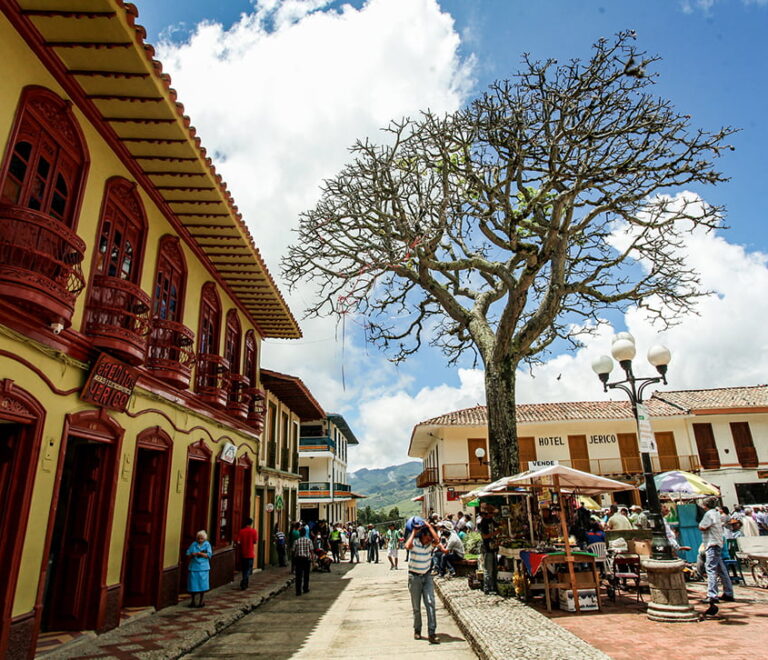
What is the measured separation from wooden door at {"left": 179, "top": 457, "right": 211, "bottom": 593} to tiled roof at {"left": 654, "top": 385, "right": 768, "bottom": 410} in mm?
24932

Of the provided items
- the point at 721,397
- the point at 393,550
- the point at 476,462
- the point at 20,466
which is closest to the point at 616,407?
the point at 721,397

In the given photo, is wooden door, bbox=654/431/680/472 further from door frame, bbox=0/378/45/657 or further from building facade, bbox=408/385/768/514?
door frame, bbox=0/378/45/657

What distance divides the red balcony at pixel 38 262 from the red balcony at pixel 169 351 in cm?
237

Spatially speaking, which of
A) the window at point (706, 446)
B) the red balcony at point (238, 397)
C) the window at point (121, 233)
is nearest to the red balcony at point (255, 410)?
the red balcony at point (238, 397)

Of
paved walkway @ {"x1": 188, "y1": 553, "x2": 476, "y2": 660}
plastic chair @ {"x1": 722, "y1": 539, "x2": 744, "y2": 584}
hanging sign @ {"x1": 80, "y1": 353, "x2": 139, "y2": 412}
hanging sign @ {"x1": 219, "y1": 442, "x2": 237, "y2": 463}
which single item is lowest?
paved walkway @ {"x1": 188, "y1": 553, "x2": 476, "y2": 660}

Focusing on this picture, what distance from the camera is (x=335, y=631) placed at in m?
7.52

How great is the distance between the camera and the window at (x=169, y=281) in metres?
9.01

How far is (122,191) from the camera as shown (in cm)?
767

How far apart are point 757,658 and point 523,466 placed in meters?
24.3

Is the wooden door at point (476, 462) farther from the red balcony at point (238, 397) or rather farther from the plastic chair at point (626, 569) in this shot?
the plastic chair at point (626, 569)

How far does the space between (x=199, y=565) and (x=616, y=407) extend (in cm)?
2727

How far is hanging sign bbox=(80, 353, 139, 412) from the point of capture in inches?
261

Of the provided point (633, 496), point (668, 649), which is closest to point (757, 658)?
point (668, 649)

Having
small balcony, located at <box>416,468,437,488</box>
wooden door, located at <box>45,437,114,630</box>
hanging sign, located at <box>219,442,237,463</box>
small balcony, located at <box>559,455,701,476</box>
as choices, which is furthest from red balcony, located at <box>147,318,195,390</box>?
small balcony, located at <box>559,455,701,476</box>
